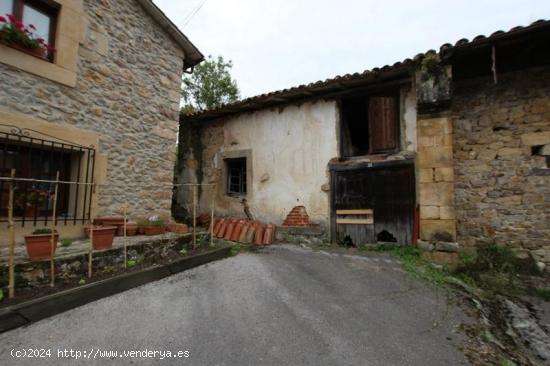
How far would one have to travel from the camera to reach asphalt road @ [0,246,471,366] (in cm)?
208

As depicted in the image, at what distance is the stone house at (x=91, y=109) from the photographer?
11.7ft

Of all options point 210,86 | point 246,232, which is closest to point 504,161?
point 246,232

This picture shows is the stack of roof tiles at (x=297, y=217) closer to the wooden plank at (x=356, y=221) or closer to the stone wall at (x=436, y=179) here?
the wooden plank at (x=356, y=221)

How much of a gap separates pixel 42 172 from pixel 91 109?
1.24 meters

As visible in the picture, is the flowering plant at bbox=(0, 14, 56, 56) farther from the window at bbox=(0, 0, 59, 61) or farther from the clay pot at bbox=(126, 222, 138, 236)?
the clay pot at bbox=(126, 222, 138, 236)

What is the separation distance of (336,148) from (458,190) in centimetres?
246

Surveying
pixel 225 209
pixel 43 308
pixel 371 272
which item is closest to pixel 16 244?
pixel 43 308

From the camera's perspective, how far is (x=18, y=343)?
6.86ft

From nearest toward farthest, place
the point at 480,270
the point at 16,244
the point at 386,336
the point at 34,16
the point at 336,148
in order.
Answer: the point at 386,336 < the point at 16,244 < the point at 34,16 < the point at 480,270 < the point at 336,148

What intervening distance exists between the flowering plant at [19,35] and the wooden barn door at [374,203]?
17.6 feet

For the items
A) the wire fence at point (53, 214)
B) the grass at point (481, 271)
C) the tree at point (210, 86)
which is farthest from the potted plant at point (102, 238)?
the tree at point (210, 86)

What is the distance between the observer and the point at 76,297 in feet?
8.75

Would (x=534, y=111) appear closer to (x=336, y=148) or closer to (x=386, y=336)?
(x=336, y=148)

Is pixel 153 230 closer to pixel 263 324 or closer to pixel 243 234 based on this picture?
pixel 243 234
